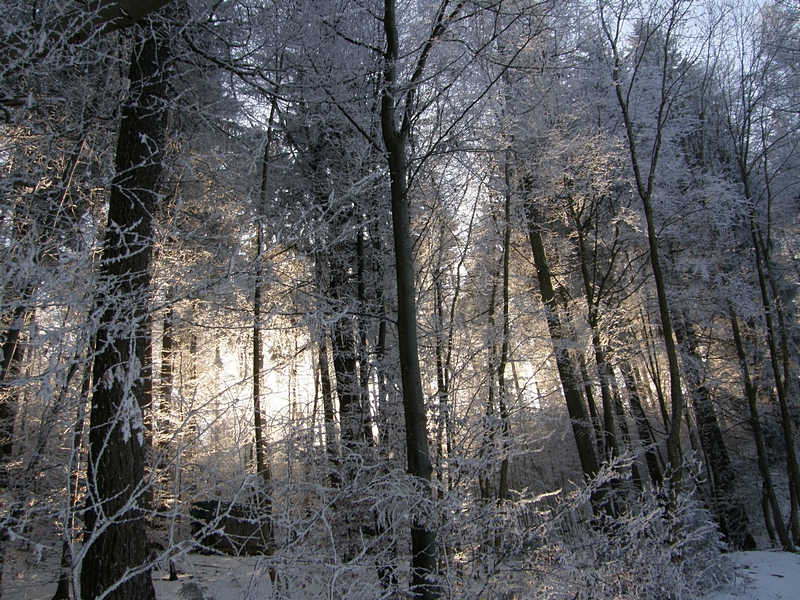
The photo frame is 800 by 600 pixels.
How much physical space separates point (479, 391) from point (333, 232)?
248 centimetres

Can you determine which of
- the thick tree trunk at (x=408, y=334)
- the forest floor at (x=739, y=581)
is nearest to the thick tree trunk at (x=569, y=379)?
the forest floor at (x=739, y=581)

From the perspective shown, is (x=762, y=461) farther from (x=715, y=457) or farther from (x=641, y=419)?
(x=641, y=419)

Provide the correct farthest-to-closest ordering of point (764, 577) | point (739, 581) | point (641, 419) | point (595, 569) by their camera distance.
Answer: point (641, 419)
point (764, 577)
point (739, 581)
point (595, 569)

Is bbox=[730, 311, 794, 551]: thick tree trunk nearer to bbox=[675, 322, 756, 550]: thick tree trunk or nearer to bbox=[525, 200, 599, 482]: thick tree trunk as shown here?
bbox=[675, 322, 756, 550]: thick tree trunk

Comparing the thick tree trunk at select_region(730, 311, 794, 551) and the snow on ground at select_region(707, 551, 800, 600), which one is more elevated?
the thick tree trunk at select_region(730, 311, 794, 551)

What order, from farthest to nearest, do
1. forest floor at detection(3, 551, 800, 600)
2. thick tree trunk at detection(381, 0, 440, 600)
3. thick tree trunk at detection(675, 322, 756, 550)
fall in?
thick tree trunk at detection(675, 322, 756, 550)
forest floor at detection(3, 551, 800, 600)
thick tree trunk at detection(381, 0, 440, 600)

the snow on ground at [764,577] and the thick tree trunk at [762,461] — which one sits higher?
the thick tree trunk at [762,461]

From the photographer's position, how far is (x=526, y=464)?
628 inches

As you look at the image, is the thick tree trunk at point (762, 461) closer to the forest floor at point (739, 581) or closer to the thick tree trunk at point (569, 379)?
the forest floor at point (739, 581)

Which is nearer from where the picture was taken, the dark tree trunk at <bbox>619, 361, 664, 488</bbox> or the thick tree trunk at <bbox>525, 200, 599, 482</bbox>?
the thick tree trunk at <bbox>525, 200, 599, 482</bbox>

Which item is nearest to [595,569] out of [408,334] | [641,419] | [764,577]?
[408,334]

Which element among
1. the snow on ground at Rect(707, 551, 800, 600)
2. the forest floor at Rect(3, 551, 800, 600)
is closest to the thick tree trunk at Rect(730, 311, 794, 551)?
the snow on ground at Rect(707, 551, 800, 600)

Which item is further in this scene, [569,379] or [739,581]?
[569,379]

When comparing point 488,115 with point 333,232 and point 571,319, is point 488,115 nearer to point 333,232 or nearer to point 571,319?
point 333,232
